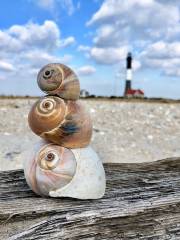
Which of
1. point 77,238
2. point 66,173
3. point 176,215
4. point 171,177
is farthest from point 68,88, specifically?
point 171,177

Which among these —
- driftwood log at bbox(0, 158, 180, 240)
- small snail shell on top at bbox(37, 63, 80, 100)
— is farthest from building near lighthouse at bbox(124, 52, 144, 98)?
small snail shell on top at bbox(37, 63, 80, 100)

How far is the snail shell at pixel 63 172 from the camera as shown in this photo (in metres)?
1.46

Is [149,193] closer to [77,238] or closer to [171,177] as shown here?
[171,177]

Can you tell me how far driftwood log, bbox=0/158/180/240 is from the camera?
1.35 m

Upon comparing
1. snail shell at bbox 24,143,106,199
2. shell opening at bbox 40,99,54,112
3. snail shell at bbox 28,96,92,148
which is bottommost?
snail shell at bbox 24,143,106,199

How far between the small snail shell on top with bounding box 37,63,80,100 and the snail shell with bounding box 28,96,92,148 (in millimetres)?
32

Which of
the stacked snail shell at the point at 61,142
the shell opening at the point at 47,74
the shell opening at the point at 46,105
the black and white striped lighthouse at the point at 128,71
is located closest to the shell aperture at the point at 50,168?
the stacked snail shell at the point at 61,142

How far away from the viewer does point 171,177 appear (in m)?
1.97

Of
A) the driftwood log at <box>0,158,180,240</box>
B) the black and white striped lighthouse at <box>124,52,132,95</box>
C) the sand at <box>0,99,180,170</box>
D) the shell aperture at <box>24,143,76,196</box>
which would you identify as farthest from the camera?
the black and white striped lighthouse at <box>124,52,132,95</box>

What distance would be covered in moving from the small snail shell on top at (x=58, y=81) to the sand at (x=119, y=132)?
9.88ft

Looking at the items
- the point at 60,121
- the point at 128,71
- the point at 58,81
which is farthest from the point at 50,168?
the point at 128,71

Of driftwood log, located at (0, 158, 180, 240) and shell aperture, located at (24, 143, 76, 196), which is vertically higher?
shell aperture, located at (24, 143, 76, 196)

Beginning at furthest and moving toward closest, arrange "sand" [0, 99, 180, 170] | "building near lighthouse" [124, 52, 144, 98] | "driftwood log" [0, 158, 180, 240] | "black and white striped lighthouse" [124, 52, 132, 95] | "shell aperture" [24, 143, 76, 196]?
1. "black and white striped lighthouse" [124, 52, 132, 95]
2. "building near lighthouse" [124, 52, 144, 98]
3. "sand" [0, 99, 180, 170]
4. "shell aperture" [24, 143, 76, 196]
5. "driftwood log" [0, 158, 180, 240]

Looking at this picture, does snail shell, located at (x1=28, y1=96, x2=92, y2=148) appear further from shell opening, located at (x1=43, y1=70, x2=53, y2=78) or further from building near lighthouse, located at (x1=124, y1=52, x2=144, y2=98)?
building near lighthouse, located at (x1=124, y1=52, x2=144, y2=98)
